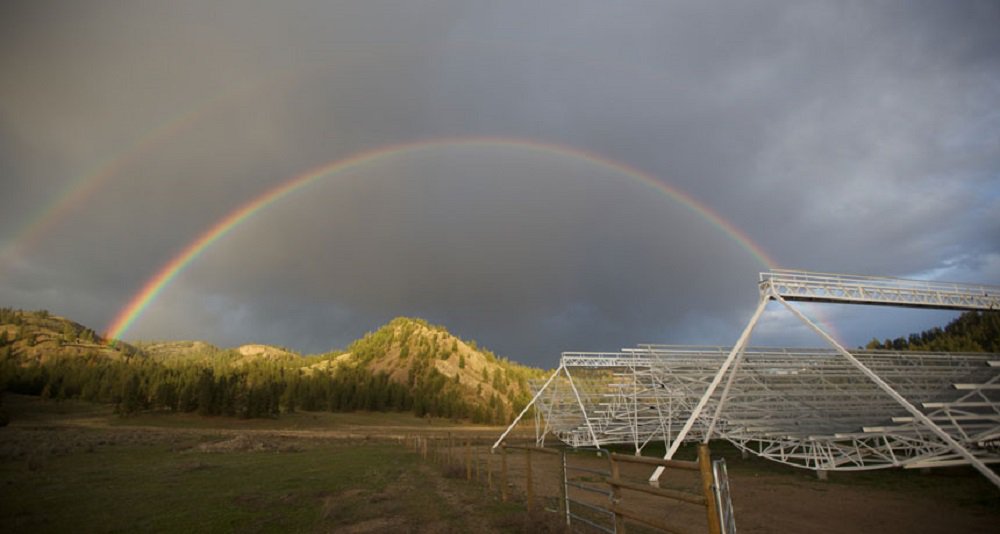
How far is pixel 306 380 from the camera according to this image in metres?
117

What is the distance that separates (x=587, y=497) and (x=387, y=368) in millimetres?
156723

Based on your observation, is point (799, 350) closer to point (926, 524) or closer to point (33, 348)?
point (926, 524)

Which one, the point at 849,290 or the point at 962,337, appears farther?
the point at 962,337

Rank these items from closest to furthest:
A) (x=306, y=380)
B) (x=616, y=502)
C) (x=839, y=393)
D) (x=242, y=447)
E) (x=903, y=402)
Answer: (x=616, y=502), (x=903, y=402), (x=839, y=393), (x=242, y=447), (x=306, y=380)

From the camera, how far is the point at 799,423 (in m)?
23.6

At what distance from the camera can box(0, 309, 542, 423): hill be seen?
82.1 metres

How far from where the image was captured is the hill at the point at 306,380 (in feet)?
269

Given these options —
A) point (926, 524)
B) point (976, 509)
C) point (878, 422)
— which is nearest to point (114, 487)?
point (926, 524)

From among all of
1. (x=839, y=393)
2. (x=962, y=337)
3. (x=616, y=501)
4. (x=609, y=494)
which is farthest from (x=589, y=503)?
(x=962, y=337)

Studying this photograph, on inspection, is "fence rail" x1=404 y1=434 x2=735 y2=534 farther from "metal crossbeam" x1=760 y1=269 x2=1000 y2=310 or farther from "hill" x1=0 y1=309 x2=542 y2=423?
"hill" x1=0 y1=309 x2=542 y2=423

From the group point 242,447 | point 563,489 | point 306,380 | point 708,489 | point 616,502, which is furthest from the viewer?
point 306,380

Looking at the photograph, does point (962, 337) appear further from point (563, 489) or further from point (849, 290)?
point (563, 489)

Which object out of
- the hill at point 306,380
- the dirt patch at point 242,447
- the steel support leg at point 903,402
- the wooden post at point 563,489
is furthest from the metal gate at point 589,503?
the dirt patch at point 242,447

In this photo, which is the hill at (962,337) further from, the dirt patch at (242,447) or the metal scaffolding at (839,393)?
the dirt patch at (242,447)
